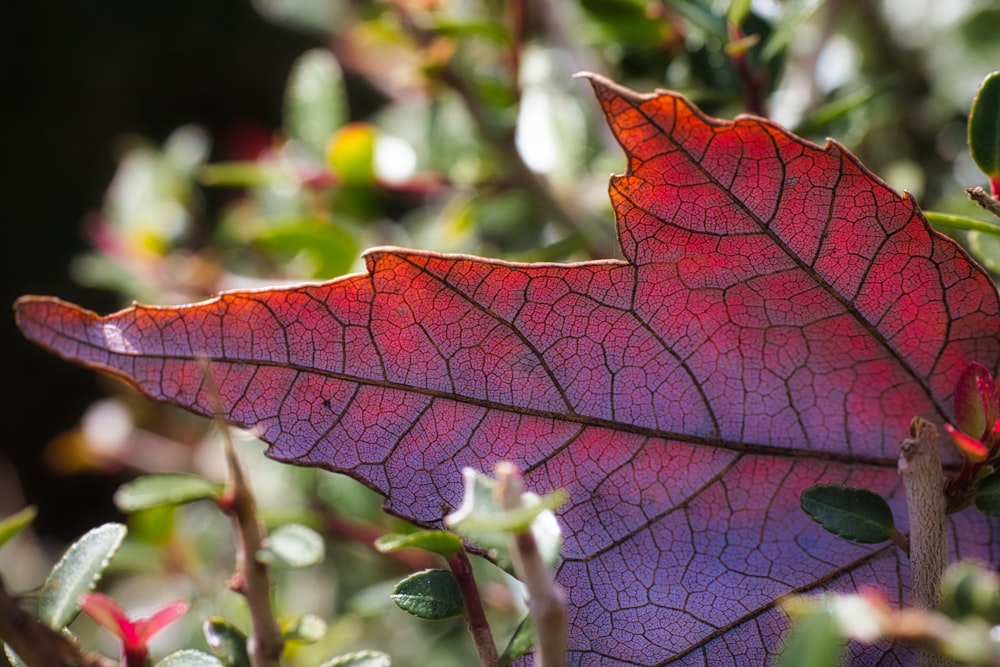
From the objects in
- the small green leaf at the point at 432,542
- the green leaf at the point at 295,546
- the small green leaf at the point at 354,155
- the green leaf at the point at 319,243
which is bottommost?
the small green leaf at the point at 432,542

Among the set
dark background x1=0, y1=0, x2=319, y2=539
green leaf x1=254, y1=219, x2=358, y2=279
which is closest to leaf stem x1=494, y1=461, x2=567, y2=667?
green leaf x1=254, y1=219, x2=358, y2=279

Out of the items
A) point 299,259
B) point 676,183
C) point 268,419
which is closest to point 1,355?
point 299,259

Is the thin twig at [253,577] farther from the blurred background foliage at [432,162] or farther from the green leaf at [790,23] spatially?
the green leaf at [790,23]

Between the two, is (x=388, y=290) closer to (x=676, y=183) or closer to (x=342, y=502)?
(x=676, y=183)

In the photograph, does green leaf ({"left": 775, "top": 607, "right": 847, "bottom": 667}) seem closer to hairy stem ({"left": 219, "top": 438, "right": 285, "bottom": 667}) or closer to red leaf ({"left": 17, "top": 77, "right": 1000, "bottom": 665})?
red leaf ({"left": 17, "top": 77, "right": 1000, "bottom": 665})

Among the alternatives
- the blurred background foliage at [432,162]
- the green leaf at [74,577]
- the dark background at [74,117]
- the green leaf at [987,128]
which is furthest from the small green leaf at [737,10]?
the dark background at [74,117]

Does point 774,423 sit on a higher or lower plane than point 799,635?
higher
